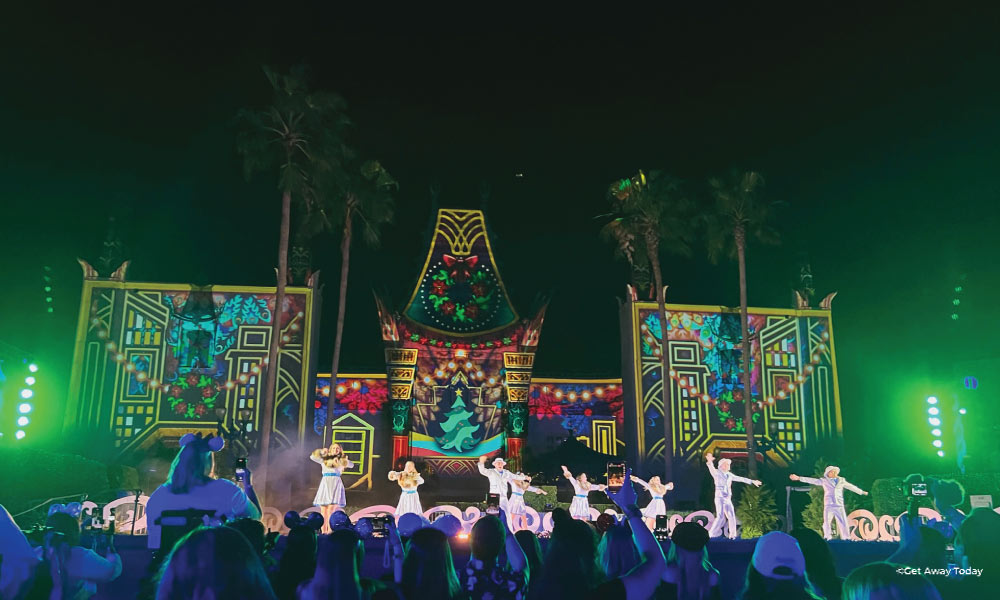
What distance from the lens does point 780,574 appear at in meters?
4.39

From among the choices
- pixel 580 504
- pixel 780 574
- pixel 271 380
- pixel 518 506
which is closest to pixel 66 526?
pixel 780 574

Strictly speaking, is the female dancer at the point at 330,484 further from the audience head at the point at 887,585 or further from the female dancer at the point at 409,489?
the audience head at the point at 887,585

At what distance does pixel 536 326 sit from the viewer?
99.1ft

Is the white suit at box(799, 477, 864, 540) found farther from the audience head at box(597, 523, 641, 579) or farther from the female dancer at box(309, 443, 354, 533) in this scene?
the audience head at box(597, 523, 641, 579)

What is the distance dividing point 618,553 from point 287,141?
2197 cm

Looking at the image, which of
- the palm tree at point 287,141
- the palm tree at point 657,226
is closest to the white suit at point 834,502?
the palm tree at point 657,226

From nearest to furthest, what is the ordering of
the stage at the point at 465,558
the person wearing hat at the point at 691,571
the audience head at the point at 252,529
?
the person wearing hat at the point at 691,571, the audience head at the point at 252,529, the stage at the point at 465,558

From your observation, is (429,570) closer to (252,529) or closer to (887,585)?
(252,529)

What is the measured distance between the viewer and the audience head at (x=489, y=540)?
185 inches

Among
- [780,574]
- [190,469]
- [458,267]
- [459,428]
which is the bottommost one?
[780,574]

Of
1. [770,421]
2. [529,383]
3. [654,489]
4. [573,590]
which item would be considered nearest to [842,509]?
[654,489]

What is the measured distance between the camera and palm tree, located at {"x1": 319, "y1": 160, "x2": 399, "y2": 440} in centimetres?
2800

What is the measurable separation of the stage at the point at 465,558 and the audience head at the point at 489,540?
5401 mm

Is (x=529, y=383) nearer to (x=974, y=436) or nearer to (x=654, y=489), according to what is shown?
(x=654, y=489)
